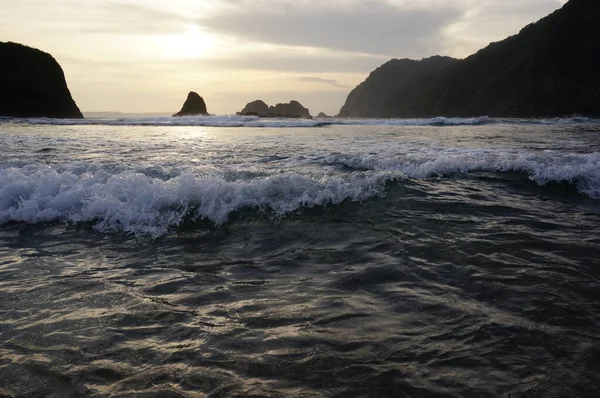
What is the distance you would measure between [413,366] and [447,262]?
99.0 inches

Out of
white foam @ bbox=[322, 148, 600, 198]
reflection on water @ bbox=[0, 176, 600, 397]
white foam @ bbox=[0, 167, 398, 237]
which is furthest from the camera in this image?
white foam @ bbox=[322, 148, 600, 198]

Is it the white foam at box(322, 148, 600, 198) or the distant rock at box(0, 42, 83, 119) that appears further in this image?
the distant rock at box(0, 42, 83, 119)

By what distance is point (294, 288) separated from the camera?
4.52m

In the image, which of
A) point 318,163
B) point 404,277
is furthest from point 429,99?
point 404,277

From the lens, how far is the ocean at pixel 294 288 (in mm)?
2928

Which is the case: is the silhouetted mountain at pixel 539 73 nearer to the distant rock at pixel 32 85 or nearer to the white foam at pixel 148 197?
the white foam at pixel 148 197

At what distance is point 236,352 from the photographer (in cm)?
323

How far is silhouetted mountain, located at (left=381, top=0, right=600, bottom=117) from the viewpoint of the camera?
80250 mm

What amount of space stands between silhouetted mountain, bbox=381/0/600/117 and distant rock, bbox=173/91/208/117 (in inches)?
2978

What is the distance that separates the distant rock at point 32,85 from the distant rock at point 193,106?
1213 inches

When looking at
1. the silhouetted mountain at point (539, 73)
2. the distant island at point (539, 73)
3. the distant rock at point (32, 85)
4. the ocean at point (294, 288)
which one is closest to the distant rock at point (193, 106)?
the distant rock at point (32, 85)

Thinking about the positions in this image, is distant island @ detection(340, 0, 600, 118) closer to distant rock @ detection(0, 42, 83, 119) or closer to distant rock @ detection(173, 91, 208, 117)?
distant rock @ detection(173, 91, 208, 117)

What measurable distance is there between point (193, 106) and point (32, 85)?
42886 millimetres

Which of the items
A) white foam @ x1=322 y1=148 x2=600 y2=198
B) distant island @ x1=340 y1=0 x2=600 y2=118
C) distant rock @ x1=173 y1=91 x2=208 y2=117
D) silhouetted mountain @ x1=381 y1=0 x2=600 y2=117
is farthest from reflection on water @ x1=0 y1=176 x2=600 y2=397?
distant rock @ x1=173 y1=91 x2=208 y2=117
